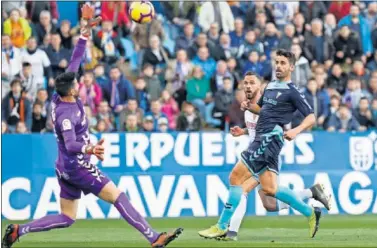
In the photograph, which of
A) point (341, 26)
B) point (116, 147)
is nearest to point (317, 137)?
point (116, 147)

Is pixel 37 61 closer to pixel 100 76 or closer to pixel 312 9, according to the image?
pixel 100 76

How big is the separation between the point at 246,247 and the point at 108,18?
11336 mm

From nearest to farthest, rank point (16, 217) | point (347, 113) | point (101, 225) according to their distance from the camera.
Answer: point (101, 225), point (16, 217), point (347, 113)

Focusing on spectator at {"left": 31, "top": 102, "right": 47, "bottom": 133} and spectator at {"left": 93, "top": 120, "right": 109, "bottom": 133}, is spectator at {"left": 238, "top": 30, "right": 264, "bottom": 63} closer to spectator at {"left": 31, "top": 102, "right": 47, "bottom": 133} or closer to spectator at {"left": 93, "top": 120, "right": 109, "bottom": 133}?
spectator at {"left": 93, "top": 120, "right": 109, "bottom": 133}

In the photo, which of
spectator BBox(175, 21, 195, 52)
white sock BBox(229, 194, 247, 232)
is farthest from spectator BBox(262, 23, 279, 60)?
white sock BBox(229, 194, 247, 232)

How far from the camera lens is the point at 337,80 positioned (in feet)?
78.8

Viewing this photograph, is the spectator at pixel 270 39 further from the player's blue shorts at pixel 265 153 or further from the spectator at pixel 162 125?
the player's blue shorts at pixel 265 153

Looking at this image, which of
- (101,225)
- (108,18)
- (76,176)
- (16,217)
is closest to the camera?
(76,176)

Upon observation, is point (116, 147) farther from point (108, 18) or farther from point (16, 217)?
point (108, 18)

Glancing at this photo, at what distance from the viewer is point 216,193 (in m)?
20.0

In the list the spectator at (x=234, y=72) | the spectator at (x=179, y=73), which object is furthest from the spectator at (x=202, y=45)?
the spectator at (x=234, y=72)

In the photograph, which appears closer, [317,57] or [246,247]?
[246,247]

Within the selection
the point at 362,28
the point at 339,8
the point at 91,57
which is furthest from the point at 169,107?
the point at 339,8

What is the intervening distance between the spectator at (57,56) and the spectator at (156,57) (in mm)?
1605
